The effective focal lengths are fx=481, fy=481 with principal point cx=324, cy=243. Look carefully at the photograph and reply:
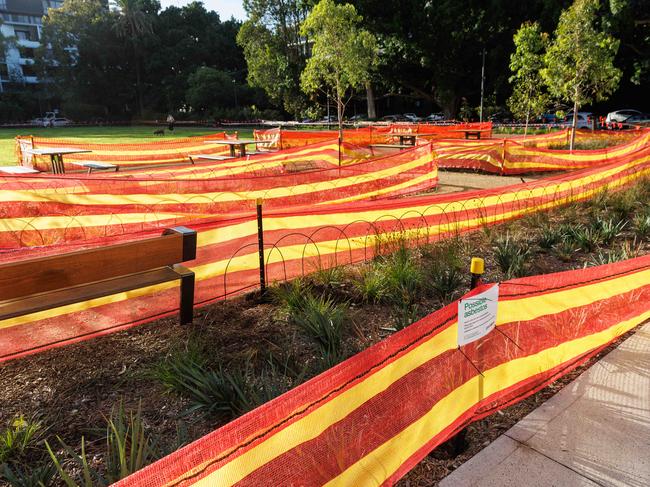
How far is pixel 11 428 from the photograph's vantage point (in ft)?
8.98

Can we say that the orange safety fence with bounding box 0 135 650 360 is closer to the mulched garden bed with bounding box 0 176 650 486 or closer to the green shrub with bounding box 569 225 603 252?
the mulched garden bed with bounding box 0 176 650 486

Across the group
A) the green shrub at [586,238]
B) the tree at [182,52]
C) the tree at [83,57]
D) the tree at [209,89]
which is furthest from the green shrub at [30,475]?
the tree at [83,57]

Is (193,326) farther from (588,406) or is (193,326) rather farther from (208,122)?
(208,122)

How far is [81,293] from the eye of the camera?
341cm

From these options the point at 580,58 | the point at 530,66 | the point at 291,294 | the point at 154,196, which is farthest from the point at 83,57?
the point at 291,294

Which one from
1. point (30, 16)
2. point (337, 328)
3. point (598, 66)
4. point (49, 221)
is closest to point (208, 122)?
point (598, 66)

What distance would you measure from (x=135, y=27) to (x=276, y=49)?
25765mm

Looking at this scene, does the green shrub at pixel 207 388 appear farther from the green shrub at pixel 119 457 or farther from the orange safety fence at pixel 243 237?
the orange safety fence at pixel 243 237

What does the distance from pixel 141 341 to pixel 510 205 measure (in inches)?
215

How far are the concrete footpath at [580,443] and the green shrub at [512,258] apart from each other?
1.57 meters

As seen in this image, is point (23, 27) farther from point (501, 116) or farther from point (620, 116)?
point (620, 116)

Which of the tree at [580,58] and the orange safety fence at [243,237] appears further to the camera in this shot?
the tree at [580,58]

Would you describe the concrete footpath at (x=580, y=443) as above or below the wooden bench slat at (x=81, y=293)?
below

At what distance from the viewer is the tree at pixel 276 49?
47375 millimetres
